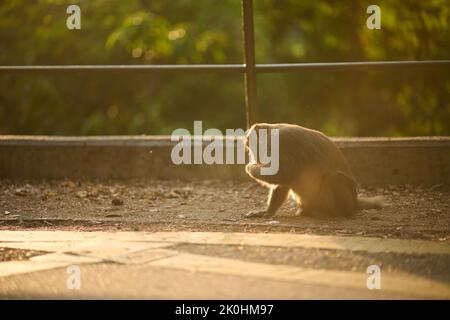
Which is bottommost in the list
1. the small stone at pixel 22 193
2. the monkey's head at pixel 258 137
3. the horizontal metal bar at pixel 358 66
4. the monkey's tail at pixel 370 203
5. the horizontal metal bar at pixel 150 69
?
the monkey's tail at pixel 370 203

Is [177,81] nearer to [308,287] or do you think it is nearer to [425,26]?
[425,26]

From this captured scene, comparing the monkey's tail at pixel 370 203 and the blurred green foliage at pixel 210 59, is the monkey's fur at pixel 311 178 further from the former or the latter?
the blurred green foliage at pixel 210 59

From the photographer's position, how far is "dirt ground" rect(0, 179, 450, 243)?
18.4 feet

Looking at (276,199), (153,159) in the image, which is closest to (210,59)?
(153,159)

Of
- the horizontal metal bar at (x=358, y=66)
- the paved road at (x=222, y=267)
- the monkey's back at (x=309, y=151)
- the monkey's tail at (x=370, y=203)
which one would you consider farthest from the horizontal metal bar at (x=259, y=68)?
the paved road at (x=222, y=267)

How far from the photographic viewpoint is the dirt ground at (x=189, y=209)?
562cm

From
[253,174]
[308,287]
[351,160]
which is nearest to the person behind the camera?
[308,287]

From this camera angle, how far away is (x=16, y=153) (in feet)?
26.1

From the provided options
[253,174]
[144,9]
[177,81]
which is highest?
[144,9]

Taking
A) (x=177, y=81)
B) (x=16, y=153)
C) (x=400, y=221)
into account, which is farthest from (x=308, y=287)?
(x=177, y=81)

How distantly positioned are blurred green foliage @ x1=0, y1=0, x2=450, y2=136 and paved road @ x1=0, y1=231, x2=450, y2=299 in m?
6.98

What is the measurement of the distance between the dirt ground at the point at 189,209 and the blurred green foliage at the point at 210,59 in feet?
15.1

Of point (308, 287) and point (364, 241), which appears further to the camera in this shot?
point (364, 241)
